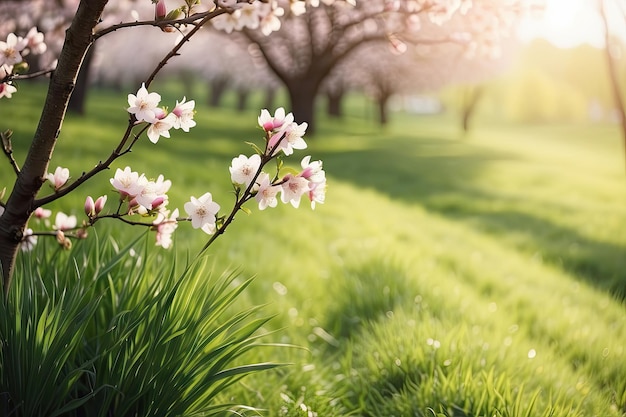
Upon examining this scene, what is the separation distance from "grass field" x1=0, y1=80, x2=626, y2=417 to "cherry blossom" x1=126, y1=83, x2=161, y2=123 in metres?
0.82

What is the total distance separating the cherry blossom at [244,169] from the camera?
2.00m

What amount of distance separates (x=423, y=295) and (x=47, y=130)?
3112 millimetres

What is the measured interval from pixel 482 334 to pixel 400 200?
26.8 ft

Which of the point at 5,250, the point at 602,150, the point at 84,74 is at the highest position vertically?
the point at 84,74

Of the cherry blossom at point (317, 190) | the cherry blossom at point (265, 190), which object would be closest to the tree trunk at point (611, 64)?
the cherry blossom at point (317, 190)

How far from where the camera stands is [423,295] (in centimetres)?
445


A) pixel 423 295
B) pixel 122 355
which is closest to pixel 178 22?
pixel 122 355

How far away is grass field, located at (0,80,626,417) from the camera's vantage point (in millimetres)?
2988

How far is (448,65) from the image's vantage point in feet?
101

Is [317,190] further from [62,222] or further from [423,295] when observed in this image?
[423,295]

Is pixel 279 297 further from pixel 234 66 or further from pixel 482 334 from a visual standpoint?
pixel 234 66

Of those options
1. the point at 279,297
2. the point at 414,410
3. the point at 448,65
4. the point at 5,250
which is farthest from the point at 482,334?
the point at 448,65

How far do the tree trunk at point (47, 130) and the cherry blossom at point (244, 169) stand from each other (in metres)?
0.66

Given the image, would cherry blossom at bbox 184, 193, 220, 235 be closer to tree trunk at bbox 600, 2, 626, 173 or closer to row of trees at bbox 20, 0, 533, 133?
row of trees at bbox 20, 0, 533, 133
